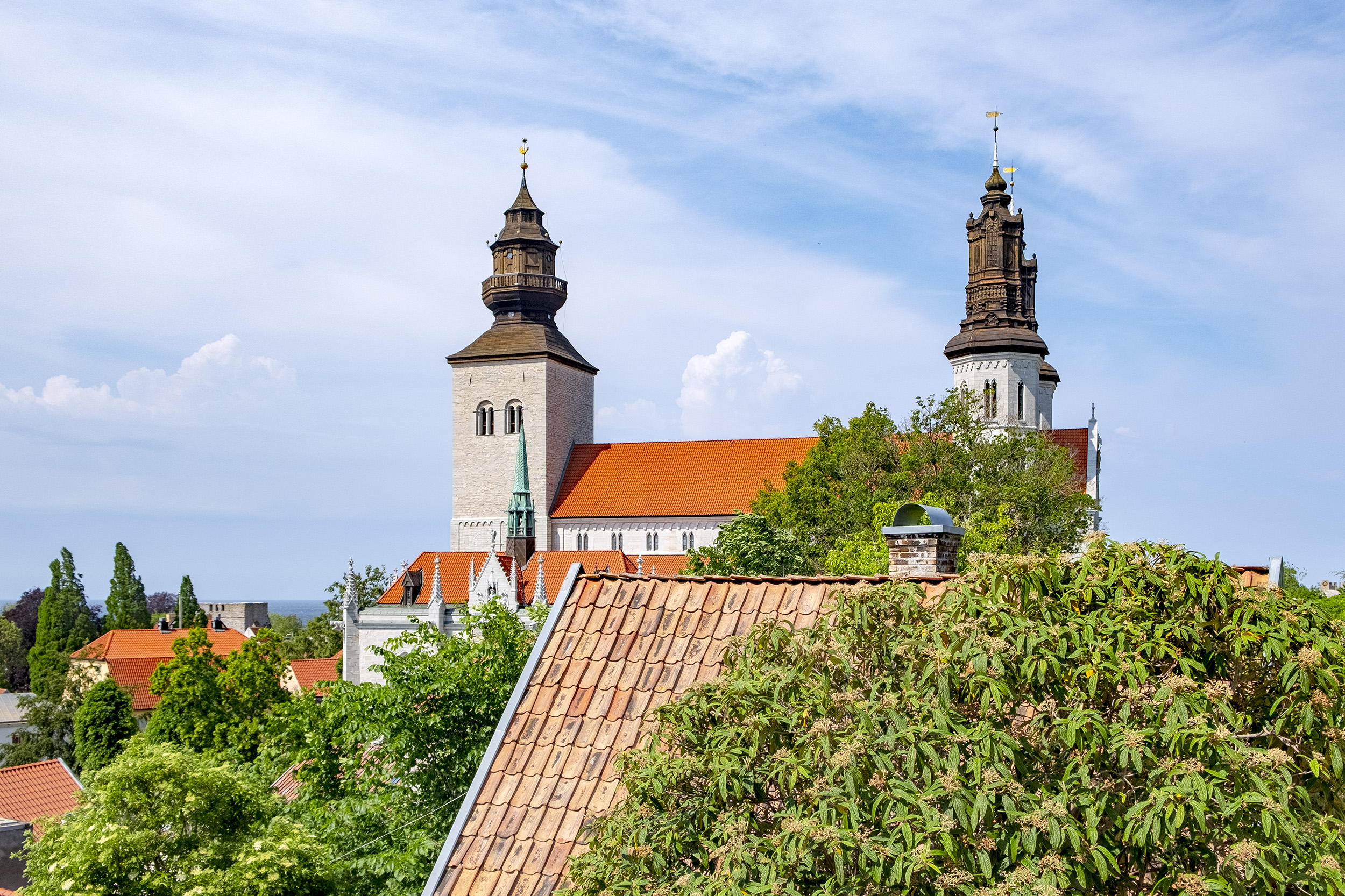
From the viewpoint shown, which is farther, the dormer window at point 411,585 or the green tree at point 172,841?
the dormer window at point 411,585

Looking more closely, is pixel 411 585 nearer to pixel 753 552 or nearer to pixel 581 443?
pixel 581 443

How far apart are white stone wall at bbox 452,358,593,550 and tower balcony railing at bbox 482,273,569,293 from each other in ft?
15.3

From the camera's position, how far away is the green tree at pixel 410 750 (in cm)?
1449

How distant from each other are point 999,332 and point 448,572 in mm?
29348

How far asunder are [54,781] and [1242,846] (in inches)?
1141

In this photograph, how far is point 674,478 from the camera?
56031mm

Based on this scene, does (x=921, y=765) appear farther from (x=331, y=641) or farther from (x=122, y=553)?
(x=122, y=553)

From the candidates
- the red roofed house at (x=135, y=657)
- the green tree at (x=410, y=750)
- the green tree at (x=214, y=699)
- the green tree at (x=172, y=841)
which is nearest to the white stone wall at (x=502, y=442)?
the red roofed house at (x=135, y=657)

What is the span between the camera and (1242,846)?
13.5 feet

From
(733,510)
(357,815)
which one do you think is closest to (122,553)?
(733,510)

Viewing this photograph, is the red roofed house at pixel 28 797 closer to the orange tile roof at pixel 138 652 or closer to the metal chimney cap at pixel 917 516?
the metal chimney cap at pixel 917 516

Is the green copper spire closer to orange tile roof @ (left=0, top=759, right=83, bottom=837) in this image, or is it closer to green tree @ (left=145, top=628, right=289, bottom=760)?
green tree @ (left=145, top=628, right=289, bottom=760)

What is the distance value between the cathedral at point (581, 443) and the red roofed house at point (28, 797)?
20732mm

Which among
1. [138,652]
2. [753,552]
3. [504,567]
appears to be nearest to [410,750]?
[753,552]
